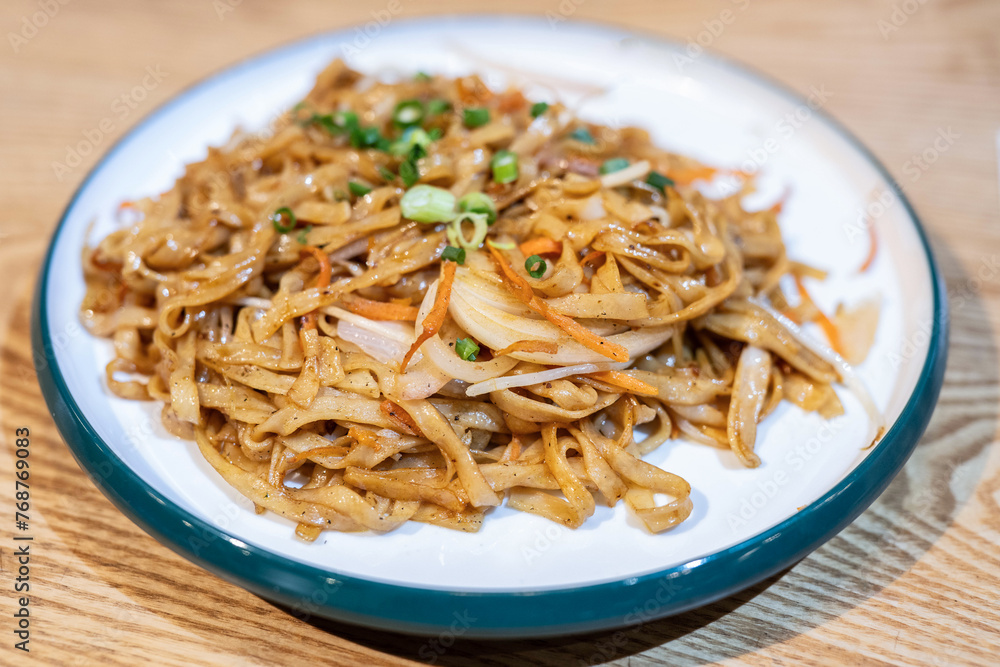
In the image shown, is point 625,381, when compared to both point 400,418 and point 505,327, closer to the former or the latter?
point 505,327

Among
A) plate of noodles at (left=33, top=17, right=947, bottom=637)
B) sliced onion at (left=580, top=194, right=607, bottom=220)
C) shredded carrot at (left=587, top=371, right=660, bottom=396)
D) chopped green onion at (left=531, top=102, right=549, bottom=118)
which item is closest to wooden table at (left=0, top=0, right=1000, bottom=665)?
plate of noodles at (left=33, top=17, right=947, bottom=637)

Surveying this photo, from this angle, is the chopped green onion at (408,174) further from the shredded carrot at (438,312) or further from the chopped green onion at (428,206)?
the shredded carrot at (438,312)

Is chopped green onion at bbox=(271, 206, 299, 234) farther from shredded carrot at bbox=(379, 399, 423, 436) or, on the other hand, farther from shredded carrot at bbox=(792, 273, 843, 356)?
shredded carrot at bbox=(792, 273, 843, 356)

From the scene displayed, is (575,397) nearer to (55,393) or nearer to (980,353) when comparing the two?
(55,393)

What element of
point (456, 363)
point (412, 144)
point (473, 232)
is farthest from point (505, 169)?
point (456, 363)

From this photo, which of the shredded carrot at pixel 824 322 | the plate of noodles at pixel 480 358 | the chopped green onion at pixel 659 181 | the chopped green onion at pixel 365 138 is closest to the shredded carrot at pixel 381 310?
the plate of noodles at pixel 480 358

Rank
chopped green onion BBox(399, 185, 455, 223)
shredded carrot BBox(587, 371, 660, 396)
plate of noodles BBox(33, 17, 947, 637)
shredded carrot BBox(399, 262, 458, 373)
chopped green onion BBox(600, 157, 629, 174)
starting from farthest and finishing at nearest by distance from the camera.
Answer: chopped green onion BBox(600, 157, 629, 174) < chopped green onion BBox(399, 185, 455, 223) < shredded carrot BBox(587, 371, 660, 396) < shredded carrot BBox(399, 262, 458, 373) < plate of noodles BBox(33, 17, 947, 637)

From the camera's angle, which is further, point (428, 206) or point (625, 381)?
point (428, 206)
